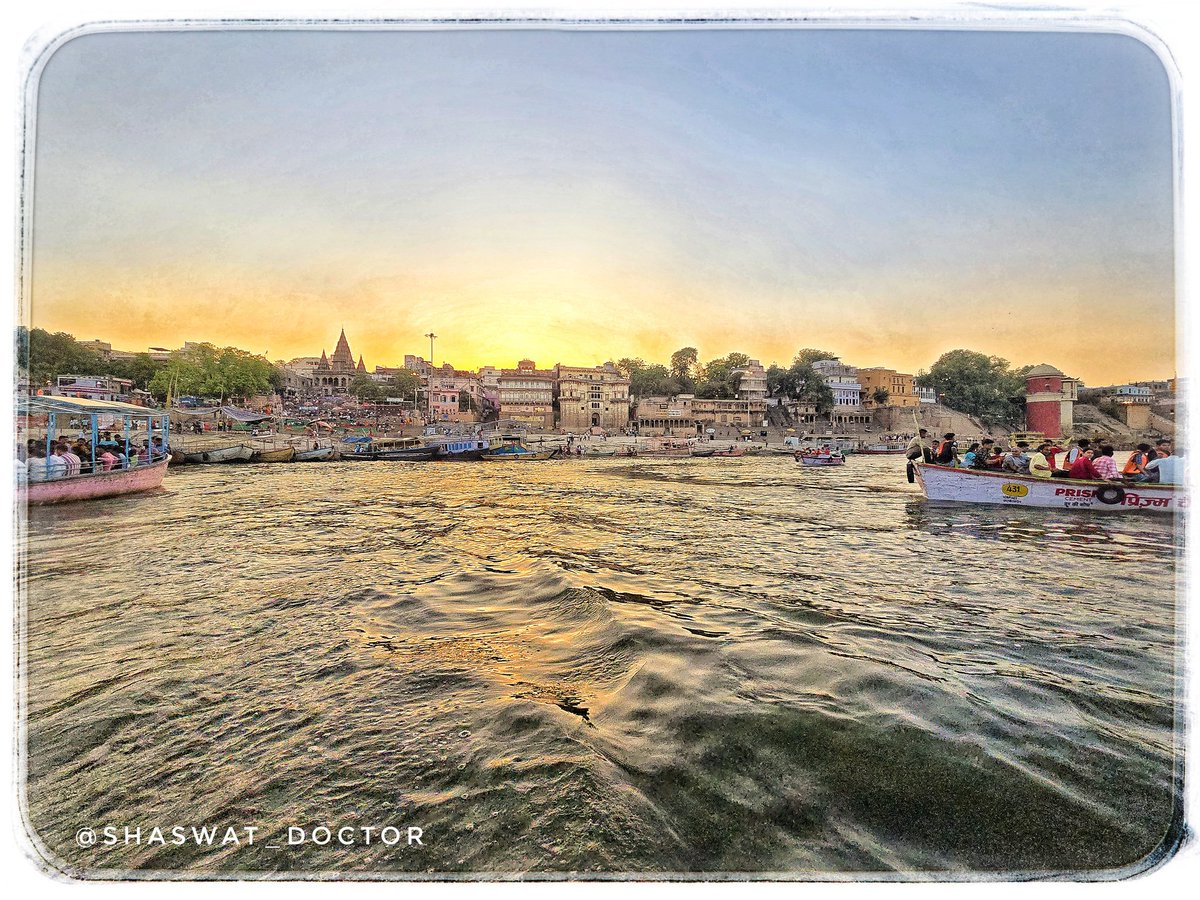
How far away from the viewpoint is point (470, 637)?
186 cm

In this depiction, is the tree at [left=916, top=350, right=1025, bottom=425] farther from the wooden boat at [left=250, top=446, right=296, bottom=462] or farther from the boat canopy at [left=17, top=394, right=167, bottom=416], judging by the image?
the wooden boat at [left=250, top=446, right=296, bottom=462]

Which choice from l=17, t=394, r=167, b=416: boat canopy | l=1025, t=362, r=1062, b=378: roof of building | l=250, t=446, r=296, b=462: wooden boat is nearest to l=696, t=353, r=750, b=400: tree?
l=1025, t=362, r=1062, b=378: roof of building

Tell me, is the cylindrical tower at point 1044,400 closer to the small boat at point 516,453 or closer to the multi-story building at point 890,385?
the multi-story building at point 890,385

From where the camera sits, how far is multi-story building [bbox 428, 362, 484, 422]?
37.5 ft

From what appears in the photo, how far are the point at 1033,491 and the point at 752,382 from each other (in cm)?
612

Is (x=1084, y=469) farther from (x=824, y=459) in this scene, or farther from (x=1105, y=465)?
(x=824, y=459)

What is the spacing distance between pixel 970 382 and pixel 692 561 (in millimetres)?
3277

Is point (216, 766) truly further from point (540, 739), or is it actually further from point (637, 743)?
point (637, 743)

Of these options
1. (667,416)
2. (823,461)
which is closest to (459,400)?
(667,416)

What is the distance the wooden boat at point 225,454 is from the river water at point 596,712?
344 inches

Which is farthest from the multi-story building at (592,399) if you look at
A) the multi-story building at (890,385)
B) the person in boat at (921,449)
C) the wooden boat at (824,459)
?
the wooden boat at (824,459)

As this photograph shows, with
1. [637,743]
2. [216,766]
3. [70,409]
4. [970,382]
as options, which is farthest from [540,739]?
[970,382]

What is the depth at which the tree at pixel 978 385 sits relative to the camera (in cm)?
371

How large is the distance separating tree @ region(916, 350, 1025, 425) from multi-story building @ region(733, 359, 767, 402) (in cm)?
312
